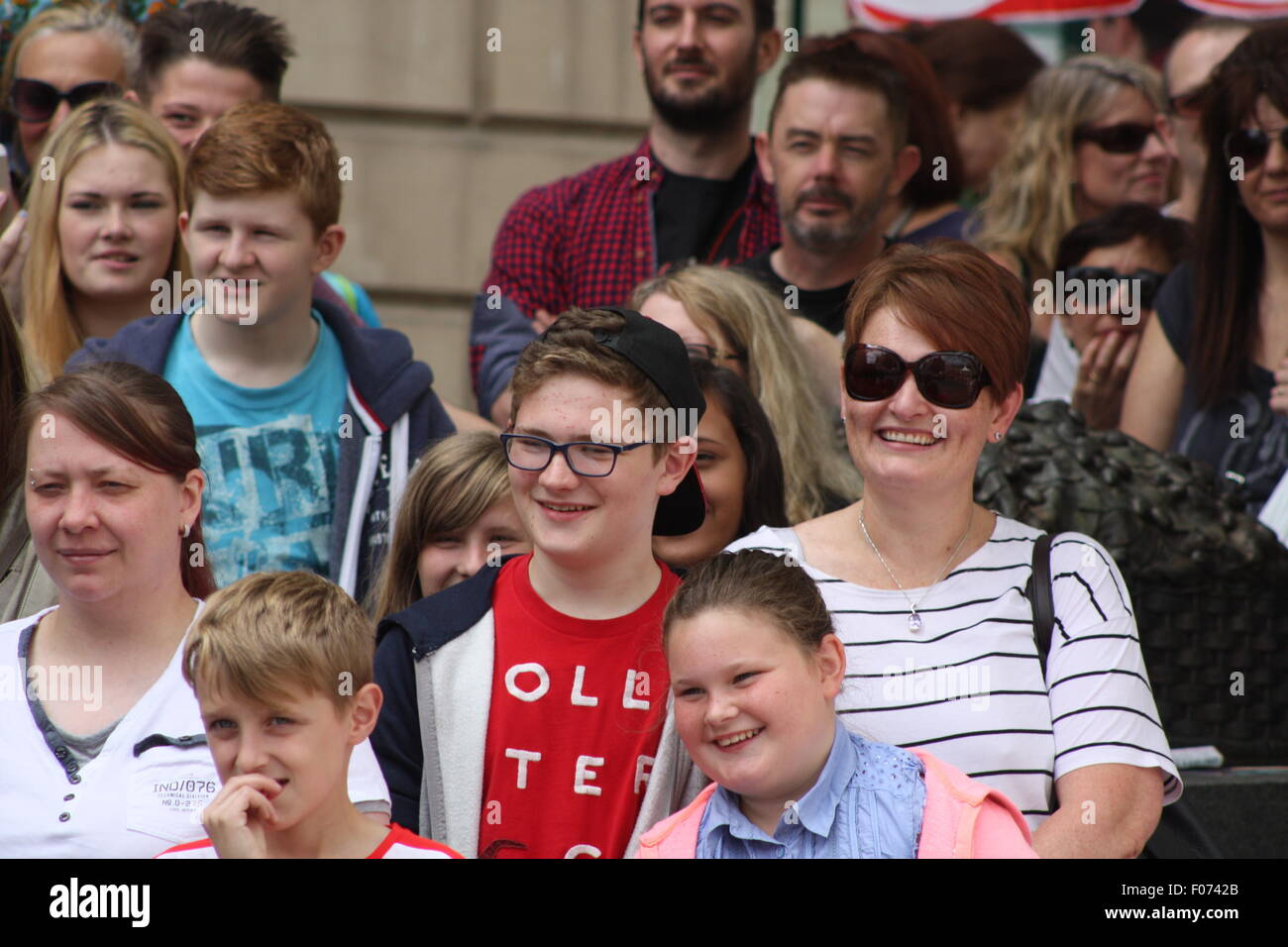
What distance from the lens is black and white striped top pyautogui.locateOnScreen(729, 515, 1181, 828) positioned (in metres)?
3.03

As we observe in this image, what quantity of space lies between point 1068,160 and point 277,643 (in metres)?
3.94

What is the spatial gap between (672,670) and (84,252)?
2534 millimetres

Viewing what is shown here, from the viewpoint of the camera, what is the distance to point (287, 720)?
2727mm

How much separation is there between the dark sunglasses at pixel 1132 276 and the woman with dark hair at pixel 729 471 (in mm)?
1679

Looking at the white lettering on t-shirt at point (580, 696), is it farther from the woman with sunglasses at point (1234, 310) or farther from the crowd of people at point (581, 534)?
the woman with sunglasses at point (1234, 310)

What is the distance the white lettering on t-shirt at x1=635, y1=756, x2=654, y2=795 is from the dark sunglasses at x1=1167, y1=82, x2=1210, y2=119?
3398 millimetres

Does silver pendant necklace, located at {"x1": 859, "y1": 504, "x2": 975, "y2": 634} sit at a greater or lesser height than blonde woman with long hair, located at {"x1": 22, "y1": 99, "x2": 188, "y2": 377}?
lesser

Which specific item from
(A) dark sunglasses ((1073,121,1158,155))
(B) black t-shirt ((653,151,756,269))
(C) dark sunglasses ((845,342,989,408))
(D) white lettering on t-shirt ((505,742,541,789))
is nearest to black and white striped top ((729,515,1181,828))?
(C) dark sunglasses ((845,342,989,408))

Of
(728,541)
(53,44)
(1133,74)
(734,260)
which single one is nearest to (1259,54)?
(1133,74)

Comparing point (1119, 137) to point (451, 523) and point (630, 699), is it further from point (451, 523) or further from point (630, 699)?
point (630, 699)

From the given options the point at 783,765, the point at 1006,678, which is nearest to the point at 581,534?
the point at 783,765

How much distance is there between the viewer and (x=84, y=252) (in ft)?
15.1
